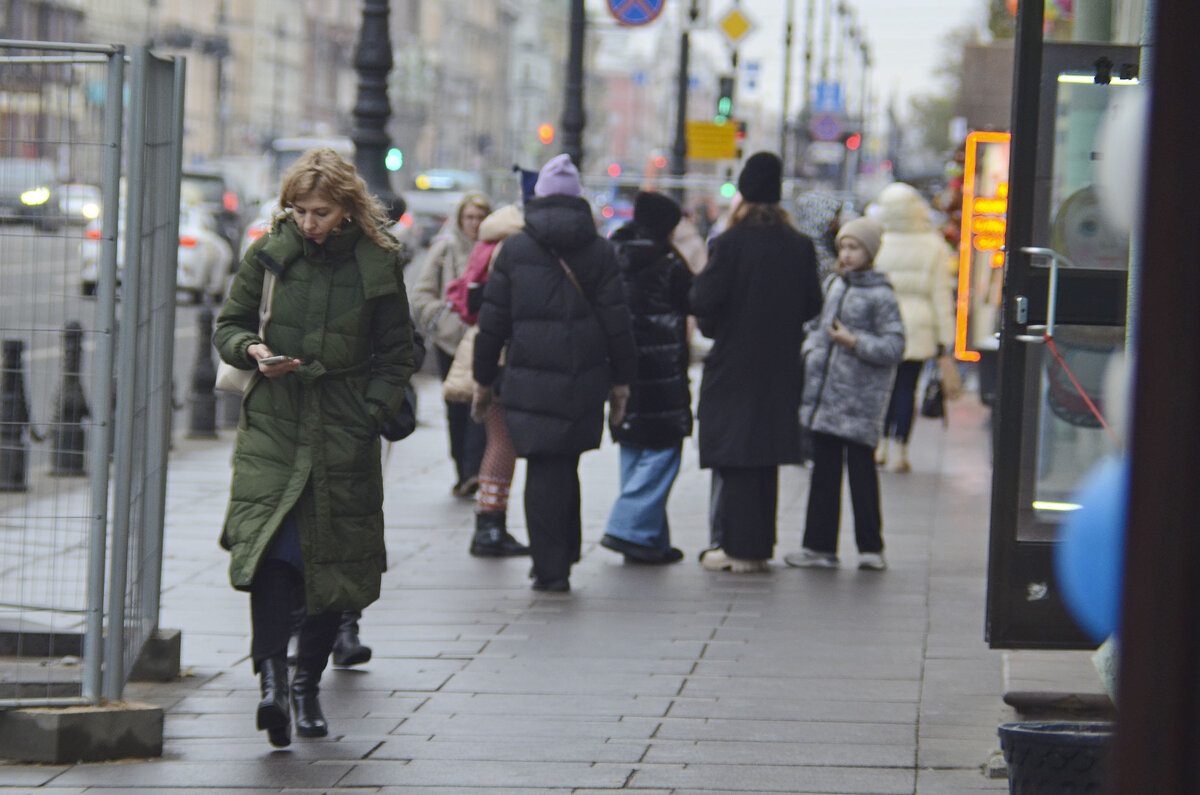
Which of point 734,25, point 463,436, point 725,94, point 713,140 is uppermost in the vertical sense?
point 734,25

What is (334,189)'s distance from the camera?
5.39 metres

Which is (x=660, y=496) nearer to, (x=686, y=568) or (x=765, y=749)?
(x=686, y=568)

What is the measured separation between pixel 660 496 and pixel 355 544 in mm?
3546

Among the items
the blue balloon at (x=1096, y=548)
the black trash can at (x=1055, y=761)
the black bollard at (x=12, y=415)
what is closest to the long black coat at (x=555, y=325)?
the black bollard at (x=12, y=415)

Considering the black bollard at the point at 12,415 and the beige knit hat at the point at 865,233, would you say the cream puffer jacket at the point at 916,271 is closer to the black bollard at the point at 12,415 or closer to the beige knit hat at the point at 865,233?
the beige knit hat at the point at 865,233

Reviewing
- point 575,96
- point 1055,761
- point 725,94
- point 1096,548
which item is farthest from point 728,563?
point 725,94

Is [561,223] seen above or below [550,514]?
above

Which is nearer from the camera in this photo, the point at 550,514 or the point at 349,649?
the point at 349,649

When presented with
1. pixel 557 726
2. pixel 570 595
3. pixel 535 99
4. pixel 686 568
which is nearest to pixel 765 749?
pixel 557 726

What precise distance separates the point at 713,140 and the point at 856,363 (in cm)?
2082

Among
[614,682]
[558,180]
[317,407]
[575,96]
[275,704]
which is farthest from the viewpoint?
[575,96]

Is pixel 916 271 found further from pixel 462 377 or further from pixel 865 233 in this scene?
pixel 462 377

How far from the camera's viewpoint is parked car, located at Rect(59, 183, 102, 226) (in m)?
5.27

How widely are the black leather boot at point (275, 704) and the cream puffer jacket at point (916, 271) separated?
25.5ft
